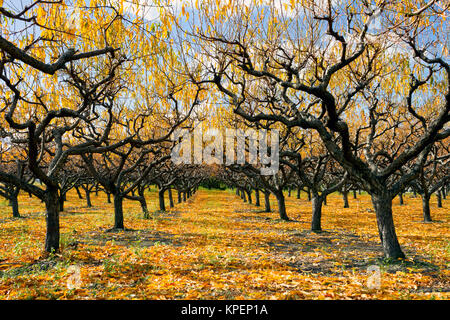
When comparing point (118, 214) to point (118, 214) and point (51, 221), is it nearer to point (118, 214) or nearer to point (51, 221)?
point (118, 214)

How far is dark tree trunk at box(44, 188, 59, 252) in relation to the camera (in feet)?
29.5

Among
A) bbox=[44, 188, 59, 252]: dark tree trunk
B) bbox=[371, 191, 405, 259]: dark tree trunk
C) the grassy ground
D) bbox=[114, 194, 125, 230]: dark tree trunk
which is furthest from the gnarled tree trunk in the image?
bbox=[371, 191, 405, 259]: dark tree trunk

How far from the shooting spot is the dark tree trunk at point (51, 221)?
8.98 m

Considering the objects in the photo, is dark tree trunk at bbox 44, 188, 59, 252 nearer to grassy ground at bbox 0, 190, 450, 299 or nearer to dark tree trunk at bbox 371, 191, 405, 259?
grassy ground at bbox 0, 190, 450, 299

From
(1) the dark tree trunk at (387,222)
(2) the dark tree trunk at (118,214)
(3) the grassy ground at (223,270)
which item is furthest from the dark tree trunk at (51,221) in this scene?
(1) the dark tree trunk at (387,222)

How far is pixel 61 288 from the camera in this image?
6004 millimetres

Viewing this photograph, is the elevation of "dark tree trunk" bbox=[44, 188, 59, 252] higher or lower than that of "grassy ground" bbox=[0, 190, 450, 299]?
higher

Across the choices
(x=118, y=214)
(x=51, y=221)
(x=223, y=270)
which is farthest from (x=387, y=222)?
(x=118, y=214)

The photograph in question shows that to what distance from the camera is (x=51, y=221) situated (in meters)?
9.04

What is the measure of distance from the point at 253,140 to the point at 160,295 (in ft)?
52.6

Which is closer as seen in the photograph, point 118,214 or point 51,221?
point 51,221

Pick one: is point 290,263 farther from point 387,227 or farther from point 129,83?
point 129,83

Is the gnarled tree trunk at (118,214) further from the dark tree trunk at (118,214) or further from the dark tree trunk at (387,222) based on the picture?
the dark tree trunk at (387,222)
